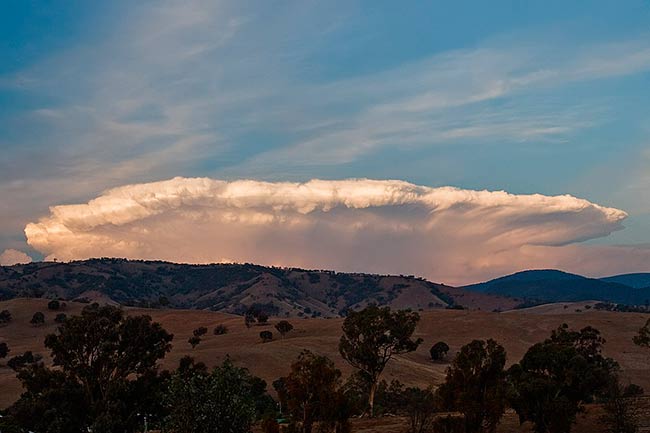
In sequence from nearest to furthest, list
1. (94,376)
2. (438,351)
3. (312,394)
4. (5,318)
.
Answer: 1. (312,394)
2. (94,376)
3. (438,351)
4. (5,318)

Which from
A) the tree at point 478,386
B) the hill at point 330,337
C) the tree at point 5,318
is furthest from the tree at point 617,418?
the tree at point 5,318

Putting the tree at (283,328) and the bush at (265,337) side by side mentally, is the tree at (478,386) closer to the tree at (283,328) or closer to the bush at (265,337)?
the bush at (265,337)

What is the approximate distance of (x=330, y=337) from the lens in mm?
125375

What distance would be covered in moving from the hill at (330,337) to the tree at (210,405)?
206 ft

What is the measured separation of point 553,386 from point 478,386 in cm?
672

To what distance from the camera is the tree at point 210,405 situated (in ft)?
91.1

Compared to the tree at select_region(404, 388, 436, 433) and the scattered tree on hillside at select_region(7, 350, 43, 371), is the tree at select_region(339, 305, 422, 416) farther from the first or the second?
the scattered tree on hillside at select_region(7, 350, 43, 371)

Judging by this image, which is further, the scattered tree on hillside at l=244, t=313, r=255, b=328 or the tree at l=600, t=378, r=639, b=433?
the scattered tree on hillside at l=244, t=313, r=255, b=328

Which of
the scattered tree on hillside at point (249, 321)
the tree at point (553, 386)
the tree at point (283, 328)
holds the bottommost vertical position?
the tree at point (553, 386)

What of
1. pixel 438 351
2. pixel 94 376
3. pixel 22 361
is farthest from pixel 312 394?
pixel 438 351

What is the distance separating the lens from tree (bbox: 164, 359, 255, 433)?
91.1 feet

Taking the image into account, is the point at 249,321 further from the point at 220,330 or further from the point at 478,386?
the point at 478,386

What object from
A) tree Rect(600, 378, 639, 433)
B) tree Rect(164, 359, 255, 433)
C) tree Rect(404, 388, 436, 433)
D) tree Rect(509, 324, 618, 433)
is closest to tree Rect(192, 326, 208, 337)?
tree Rect(404, 388, 436, 433)

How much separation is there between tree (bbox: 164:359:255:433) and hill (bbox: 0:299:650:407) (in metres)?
62.7
